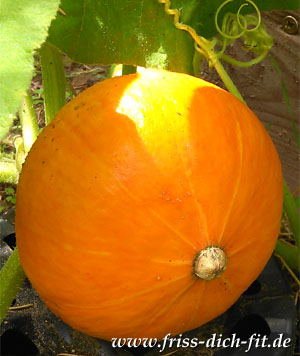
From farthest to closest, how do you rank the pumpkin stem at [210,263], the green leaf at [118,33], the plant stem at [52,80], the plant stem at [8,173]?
the plant stem at [8,173]
the plant stem at [52,80]
the green leaf at [118,33]
the pumpkin stem at [210,263]

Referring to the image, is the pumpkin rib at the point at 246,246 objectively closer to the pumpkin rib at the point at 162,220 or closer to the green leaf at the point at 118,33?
the pumpkin rib at the point at 162,220

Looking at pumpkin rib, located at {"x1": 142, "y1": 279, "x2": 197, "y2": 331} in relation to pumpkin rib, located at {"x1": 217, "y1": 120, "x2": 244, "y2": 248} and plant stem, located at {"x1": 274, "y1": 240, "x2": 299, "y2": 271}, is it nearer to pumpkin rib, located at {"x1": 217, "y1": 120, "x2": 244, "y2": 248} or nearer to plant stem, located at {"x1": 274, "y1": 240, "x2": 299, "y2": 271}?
pumpkin rib, located at {"x1": 217, "y1": 120, "x2": 244, "y2": 248}

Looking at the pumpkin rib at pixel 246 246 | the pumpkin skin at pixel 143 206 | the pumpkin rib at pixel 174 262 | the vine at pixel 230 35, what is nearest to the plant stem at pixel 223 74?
the vine at pixel 230 35

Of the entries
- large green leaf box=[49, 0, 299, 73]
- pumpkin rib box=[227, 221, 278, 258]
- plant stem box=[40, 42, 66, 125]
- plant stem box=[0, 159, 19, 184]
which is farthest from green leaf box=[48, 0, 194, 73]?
plant stem box=[0, 159, 19, 184]

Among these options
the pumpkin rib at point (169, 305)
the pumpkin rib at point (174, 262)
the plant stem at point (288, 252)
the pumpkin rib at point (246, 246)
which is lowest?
the plant stem at point (288, 252)

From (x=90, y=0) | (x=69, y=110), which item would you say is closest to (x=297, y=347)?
(x=69, y=110)

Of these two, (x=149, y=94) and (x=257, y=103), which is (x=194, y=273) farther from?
(x=257, y=103)
